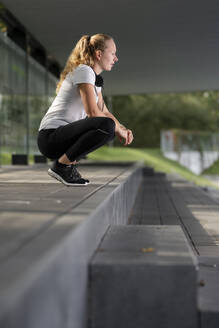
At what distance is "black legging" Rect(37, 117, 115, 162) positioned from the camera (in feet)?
11.4

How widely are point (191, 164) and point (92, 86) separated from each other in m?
28.6

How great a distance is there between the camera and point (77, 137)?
3619 millimetres

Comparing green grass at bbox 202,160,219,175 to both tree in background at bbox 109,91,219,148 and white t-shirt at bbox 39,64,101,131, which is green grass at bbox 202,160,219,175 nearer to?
tree in background at bbox 109,91,219,148

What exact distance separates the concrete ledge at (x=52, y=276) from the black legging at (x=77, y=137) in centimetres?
130

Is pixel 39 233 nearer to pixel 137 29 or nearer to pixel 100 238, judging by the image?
pixel 100 238

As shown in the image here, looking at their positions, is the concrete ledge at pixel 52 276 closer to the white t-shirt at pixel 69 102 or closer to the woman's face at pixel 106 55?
the white t-shirt at pixel 69 102

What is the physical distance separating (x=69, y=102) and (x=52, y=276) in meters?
2.38

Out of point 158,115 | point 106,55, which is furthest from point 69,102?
point 158,115

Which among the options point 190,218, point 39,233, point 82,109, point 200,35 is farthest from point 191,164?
point 39,233

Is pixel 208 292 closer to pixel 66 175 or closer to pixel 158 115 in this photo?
pixel 66 175

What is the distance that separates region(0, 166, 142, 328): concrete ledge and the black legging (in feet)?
4.27

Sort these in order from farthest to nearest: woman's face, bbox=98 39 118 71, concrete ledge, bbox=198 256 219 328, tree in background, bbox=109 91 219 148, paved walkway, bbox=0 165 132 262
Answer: tree in background, bbox=109 91 219 148, woman's face, bbox=98 39 118 71, concrete ledge, bbox=198 256 219 328, paved walkway, bbox=0 165 132 262

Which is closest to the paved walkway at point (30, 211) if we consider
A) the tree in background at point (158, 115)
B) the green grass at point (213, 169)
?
the green grass at point (213, 169)

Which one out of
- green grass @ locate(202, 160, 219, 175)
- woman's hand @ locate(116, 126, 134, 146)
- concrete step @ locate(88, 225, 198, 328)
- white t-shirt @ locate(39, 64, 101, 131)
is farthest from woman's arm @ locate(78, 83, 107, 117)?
green grass @ locate(202, 160, 219, 175)
